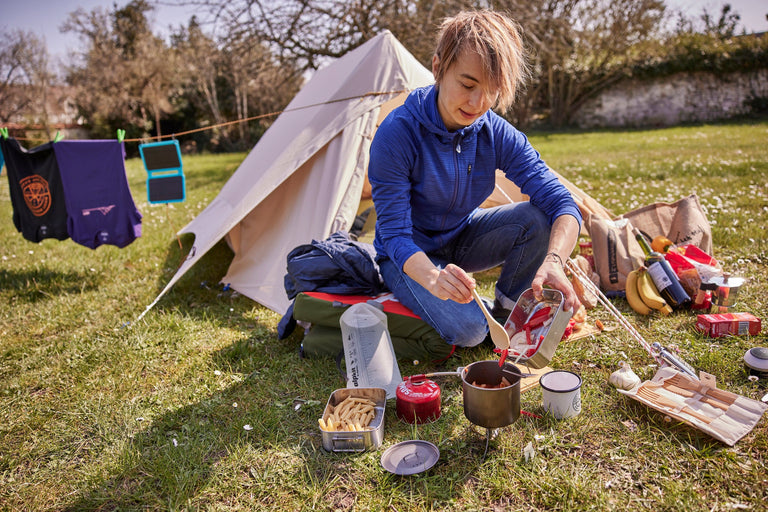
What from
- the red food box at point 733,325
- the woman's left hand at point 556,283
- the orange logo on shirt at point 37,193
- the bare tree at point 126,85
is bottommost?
the red food box at point 733,325

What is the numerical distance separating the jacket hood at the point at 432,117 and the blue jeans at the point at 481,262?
1.57ft

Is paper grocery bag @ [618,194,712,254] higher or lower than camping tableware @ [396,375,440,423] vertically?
higher

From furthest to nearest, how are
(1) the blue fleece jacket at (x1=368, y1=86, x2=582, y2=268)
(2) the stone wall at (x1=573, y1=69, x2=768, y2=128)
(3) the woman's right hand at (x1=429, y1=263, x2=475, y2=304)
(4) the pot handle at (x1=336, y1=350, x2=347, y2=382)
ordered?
(2) the stone wall at (x1=573, y1=69, x2=768, y2=128), (4) the pot handle at (x1=336, y1=350, x2=347, y2=382), (1) the blue fleece jacket at (x1=368, y1=86, x2=582, y2=268), (3) the woman's right hand at (x1=429, y1=263, x2=475, y2=304)

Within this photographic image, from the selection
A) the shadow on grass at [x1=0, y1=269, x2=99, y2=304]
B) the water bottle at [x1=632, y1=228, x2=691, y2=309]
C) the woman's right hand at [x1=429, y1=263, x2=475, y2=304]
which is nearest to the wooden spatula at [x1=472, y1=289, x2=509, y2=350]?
the woman's right hand at [x1=429, y1=263, x2=475, y2=304]

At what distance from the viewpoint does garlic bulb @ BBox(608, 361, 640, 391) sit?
2.12 meters

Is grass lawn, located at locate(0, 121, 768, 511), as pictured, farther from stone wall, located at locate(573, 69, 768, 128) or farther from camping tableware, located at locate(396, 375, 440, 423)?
stone wall, located at locate(573, 69, 768, 128)

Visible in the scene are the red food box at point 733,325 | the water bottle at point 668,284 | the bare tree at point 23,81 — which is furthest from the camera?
the bare tree at point 23,81

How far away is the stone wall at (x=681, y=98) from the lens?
1478 cm

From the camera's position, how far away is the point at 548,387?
199cm

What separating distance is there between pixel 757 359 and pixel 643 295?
2.52 ft

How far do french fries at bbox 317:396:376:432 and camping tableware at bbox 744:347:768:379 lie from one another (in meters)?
1.59

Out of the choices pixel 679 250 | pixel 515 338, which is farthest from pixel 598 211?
pixel 515 338

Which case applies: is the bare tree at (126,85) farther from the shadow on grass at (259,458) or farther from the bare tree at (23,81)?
the shadow on grass at (259,458)

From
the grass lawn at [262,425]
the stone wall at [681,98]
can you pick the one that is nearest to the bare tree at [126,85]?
the stone wall at [681,98]
